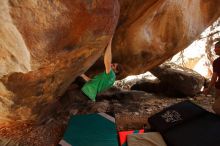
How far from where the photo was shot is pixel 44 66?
2.47 m

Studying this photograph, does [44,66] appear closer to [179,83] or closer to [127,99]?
[127,99]

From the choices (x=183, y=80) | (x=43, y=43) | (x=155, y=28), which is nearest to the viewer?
(x=43, y=43)

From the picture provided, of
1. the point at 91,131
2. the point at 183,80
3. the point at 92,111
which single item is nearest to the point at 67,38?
the point at 91,131

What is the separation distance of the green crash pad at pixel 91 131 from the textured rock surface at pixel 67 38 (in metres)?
0.62

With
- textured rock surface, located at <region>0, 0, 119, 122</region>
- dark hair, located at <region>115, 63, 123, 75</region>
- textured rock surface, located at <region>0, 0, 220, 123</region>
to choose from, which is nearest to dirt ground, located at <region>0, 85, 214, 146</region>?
textured rock surface, located at <region>0, 0, 220, 123</region>

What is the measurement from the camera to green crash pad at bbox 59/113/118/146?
2.93 meters

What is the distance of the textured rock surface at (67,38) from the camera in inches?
77.0

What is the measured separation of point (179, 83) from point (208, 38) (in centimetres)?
206

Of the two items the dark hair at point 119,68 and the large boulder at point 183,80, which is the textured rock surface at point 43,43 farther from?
the large boulder at point 183,80

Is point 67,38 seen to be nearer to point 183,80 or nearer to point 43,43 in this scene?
point 43,43

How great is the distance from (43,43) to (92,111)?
2.29 meters

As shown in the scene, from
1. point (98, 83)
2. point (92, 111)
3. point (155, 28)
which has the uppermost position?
point (155, 28)

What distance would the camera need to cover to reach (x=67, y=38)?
7.55 ft

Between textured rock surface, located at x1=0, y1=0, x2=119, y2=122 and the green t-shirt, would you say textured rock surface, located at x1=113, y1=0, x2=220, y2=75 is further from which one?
textured rock surface, located at x1=0, y1=0, x2=119, y2=122
